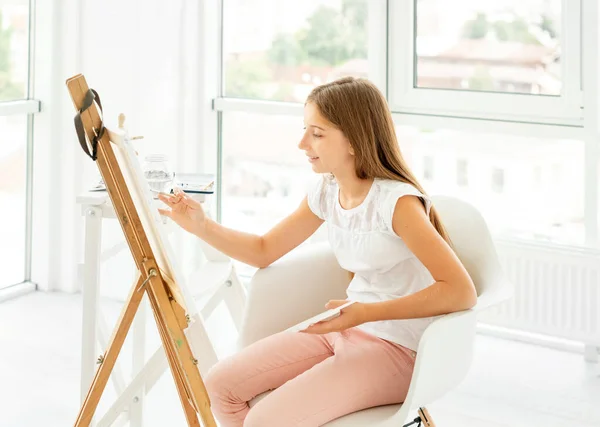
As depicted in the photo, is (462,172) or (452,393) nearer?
(452,393)

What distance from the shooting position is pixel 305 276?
2.51m

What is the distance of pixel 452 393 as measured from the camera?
11.1ft

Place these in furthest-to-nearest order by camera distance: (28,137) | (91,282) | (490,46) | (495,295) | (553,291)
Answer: (28,137), (490,46), (553,291), (91,282), (495,295)

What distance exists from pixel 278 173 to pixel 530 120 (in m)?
1.25

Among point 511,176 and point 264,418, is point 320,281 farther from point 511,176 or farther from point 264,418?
point 511,176

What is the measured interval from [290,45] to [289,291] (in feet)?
7.16

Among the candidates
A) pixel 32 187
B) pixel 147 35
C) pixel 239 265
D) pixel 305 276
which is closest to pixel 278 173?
pixel 239 265

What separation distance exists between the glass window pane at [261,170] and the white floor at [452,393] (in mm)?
673

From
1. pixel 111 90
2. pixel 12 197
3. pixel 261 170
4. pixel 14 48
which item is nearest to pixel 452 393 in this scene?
pixel 261 170

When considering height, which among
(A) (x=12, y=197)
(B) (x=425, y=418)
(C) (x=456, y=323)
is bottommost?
(B) (x=425, y=418)

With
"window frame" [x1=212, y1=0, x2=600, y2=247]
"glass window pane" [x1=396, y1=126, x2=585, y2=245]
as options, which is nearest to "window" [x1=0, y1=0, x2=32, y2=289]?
"window frame" [x1=212, y1=0, x2=600, y2=247]

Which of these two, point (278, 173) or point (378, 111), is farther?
point (278, 173)

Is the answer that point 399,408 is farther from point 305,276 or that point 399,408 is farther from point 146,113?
point 146,113

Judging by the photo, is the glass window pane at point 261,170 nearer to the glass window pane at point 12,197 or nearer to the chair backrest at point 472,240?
the glass window pane at point 12,197
